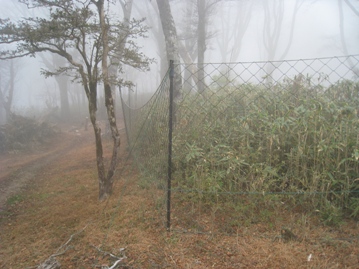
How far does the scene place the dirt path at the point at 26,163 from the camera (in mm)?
5445

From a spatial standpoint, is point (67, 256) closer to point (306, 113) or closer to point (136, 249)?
point (136, 249)

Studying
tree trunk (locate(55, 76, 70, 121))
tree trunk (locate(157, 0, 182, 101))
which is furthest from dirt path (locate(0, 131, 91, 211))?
tree trunk (locate(55, 76, 70, 121))

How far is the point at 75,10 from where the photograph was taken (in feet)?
11.5

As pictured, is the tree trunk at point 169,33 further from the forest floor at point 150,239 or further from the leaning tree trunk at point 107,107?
the forest floor at point 150,239

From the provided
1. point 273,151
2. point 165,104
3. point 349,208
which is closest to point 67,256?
point 165,104

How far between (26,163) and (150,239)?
6.66m

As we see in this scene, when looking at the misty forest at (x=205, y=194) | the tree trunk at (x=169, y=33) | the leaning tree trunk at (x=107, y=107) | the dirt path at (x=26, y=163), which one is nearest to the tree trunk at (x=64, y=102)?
the dirt path at (x=26, y=163)

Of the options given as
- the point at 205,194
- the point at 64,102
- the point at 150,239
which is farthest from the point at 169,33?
the point at 64,102

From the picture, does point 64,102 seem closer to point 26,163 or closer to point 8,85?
point 8,85

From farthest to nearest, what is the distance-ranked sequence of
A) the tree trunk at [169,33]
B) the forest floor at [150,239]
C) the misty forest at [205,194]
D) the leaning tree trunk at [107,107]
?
the tree trunk at [169,33] < the leaning tree trunk at [107,107] < the misty forest at [205,194] < the forest floor at [150,239]

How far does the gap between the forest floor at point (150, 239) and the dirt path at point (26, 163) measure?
1.73 m

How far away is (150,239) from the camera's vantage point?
8.50 ft

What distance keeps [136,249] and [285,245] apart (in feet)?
4.57

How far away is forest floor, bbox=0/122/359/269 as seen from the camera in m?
2.26
